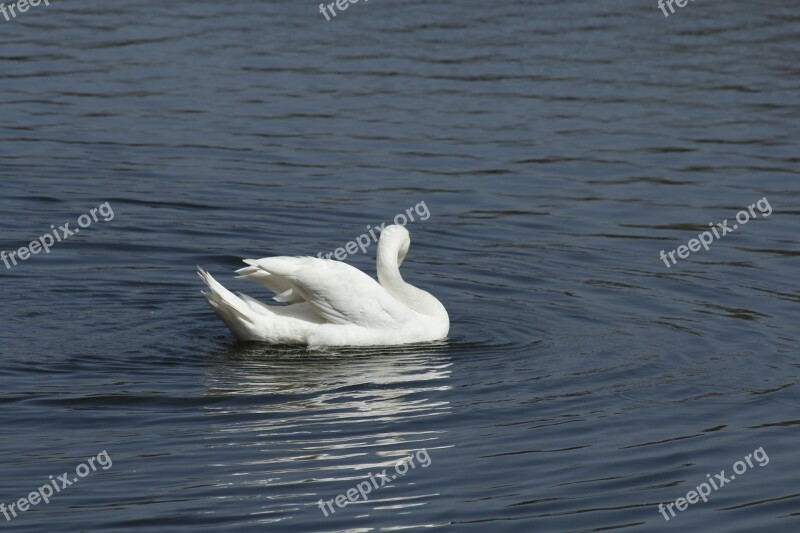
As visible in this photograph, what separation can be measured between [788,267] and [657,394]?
4.10 meters

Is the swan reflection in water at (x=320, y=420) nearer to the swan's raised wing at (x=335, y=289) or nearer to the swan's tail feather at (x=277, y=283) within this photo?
the swan's raised wing at (x=335, y=289)

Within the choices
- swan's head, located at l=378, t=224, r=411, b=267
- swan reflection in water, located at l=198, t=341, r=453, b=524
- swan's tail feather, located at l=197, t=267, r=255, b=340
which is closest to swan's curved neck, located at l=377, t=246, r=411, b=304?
swan's head, located at l=378, t=224, r=411, b=267

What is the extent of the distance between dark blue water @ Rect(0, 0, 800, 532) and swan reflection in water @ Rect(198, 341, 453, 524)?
0.03 m

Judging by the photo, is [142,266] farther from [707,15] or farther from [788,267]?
[707,15]

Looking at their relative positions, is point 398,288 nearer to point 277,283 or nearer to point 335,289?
point 335,289

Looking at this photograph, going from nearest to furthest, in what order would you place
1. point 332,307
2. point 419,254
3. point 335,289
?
1. point 335,289
2. point 332,307
3. point 419,254

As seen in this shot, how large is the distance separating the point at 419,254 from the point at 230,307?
140 inches

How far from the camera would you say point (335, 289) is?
37.1ft

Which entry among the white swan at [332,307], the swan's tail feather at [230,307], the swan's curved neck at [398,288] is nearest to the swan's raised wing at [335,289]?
the white swan at [332,307]

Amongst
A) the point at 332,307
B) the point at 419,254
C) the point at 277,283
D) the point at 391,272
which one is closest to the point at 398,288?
the point at 391,272

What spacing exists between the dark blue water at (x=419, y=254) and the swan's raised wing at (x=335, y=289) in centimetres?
31

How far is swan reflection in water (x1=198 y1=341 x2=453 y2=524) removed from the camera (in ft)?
27.3

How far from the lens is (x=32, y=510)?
7.91m

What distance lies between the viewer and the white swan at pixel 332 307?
11227mm
